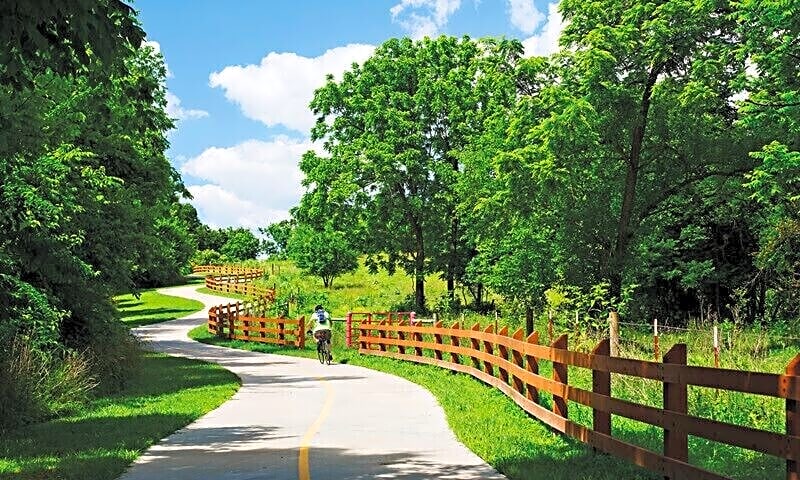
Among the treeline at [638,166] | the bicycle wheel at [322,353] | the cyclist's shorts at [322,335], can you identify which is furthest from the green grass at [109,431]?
the treeline at [638,166]

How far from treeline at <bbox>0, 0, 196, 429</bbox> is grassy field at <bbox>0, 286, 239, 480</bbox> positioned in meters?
0.72

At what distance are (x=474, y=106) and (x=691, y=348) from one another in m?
29.2

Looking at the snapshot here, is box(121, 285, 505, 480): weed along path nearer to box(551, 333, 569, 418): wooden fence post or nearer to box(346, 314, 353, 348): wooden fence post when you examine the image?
box(551, 333, 569, 418): wooden fence post

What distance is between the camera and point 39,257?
1655 cm

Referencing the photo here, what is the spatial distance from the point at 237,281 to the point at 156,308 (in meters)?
17.7

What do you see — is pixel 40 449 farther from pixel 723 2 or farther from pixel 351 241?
pixel 351 241

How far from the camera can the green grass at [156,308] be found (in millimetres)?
56103

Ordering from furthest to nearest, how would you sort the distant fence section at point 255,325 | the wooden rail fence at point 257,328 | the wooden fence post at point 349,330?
the distant fence section at point 255,325 < the wooden rail fence at point 257,328 < the wooden fence post at point 349,330

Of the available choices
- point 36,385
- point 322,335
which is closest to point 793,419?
point 36,385

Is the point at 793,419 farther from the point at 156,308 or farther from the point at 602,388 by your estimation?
the point at 156,308

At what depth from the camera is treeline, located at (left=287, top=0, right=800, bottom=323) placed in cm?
2650

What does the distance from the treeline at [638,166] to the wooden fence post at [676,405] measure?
1735 centimetres

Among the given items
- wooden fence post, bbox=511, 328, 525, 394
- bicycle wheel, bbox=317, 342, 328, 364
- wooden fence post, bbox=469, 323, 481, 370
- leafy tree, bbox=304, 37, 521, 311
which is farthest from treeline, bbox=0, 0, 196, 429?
leafy tree, bbox=304, 37, 521, 311

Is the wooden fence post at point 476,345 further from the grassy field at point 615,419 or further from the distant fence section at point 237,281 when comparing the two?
the distant fence section at point 237,281
